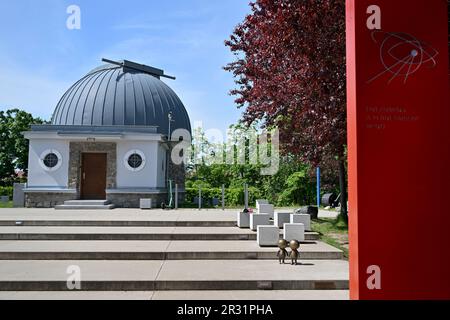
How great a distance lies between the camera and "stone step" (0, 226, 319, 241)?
8758mm

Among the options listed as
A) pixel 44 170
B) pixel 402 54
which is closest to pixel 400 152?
pixel 402 54

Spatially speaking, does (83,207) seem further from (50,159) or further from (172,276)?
(172,276)

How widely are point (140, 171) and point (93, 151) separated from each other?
2.42 m

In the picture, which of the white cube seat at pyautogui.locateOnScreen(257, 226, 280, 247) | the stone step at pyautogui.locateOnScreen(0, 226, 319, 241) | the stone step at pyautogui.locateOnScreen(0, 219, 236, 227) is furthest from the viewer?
the stone step at pyautogui.locateOnScreen(0, 219, 236, 227)

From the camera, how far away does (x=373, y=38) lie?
3.94 m

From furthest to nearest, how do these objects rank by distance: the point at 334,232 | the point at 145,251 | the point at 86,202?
the point at 86,202, the point at 334,232, the point at 145,251

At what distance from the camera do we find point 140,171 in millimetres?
16656

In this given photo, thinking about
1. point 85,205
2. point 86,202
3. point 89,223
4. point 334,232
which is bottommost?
point 334,232

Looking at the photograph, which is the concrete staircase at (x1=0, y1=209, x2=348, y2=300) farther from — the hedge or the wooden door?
the hedge

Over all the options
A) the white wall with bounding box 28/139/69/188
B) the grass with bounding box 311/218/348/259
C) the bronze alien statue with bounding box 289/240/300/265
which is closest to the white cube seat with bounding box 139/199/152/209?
the white wall with bounding box 28/139/69/188

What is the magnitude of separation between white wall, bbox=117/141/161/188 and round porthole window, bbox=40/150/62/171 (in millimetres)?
2789
